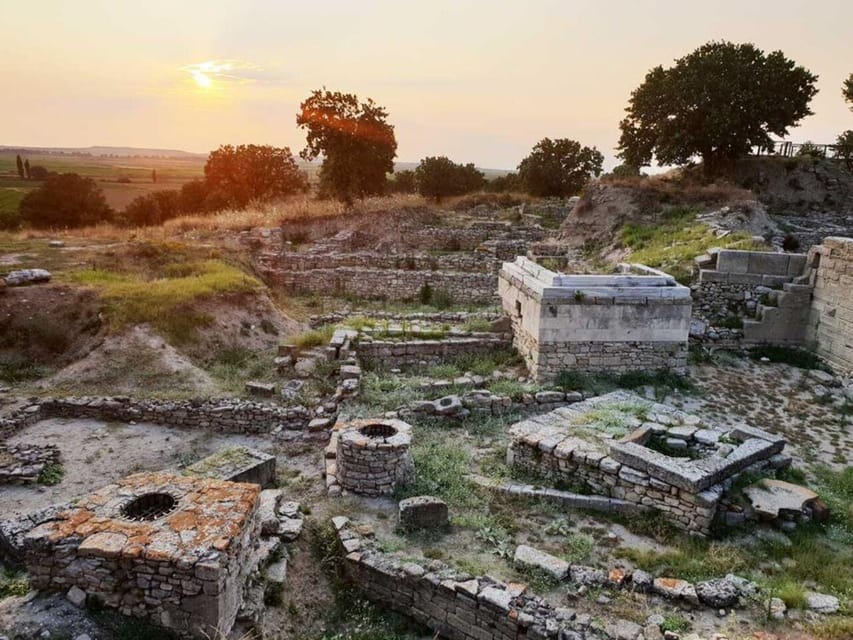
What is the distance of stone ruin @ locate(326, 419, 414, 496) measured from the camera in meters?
7.31

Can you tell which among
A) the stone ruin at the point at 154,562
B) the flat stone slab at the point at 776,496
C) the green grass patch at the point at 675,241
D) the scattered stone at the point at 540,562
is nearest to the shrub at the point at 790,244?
the green grass patch at the point at 675,241

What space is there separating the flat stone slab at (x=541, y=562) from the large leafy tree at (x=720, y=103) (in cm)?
2397

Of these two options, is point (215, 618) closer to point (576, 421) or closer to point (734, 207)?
point (576, 421)

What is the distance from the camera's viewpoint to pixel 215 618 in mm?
4879

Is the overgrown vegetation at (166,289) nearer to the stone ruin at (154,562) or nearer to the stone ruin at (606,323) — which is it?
the stone ruin at (606,323)

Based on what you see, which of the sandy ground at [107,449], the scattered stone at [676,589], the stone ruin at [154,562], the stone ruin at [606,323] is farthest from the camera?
the stone ruin at [606,323]

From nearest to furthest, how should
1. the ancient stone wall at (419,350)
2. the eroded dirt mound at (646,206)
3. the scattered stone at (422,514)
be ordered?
the scattered stone at (422,514)
the ancient stone wall at (419,350)
the eroded dirt mound at (646,206)

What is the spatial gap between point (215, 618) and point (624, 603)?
3716 mm

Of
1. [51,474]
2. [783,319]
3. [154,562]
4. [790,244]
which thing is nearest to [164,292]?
[51,474]

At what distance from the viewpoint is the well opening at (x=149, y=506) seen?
5641 millimetres

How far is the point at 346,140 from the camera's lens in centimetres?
2762

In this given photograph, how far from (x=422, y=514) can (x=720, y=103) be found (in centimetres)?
2506

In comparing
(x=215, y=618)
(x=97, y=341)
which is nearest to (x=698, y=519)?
(x=215, y=618)

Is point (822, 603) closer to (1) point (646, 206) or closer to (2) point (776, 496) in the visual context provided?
(2) point (776, 496)
